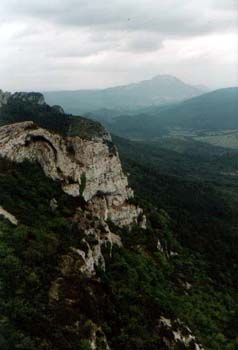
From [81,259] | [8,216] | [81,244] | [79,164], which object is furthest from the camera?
[79,164]

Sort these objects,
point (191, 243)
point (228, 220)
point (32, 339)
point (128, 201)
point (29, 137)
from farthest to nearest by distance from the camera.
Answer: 1. point (228, 220)
2. point (191, 243)
3. point (128, 201)
4. point (29, 137)
5. point (32, 339)

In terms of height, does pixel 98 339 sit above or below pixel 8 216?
below

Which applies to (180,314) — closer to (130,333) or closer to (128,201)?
(130,333)

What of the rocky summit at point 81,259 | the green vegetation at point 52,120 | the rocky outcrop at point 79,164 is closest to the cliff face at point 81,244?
the rocky outcrop at point 79,164

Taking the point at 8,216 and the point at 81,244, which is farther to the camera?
the point at 81,244

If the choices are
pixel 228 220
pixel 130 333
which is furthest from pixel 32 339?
pixel 228 220

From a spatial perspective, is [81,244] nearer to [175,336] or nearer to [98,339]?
[175,336]

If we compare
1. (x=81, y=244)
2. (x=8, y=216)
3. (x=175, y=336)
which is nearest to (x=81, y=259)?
(x=81, y=244)

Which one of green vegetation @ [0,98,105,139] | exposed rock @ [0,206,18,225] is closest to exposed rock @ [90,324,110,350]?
exposed rock @ [0,206,18,225]
